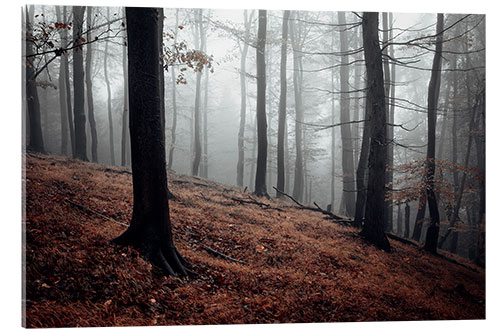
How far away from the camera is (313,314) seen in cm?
316

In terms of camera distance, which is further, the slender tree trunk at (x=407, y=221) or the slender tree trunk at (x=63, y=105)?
the slender tree trunk at (x=407, y=221)

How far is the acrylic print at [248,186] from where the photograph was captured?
2.92 meters

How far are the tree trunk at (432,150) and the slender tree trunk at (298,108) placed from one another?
2482 millimetres

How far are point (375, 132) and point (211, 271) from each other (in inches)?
138

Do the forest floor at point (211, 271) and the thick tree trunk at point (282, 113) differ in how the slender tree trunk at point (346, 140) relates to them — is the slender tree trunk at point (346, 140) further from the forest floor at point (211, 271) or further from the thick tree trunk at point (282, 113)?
the forest floor at point (211, 271)

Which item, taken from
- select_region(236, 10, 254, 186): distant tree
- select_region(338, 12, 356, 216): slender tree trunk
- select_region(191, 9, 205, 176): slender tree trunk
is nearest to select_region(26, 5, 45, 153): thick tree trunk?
select_region(191, 9, 205, 176): slender tree trunk

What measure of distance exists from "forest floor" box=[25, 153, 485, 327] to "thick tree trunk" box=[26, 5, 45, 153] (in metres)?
0.42

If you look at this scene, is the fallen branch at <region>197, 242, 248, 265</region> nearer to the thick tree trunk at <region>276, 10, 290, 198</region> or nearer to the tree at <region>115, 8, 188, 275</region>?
the tree at <region>115, 8, 188, 275</region>

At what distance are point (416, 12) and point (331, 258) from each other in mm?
4011

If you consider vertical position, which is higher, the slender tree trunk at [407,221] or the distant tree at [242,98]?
the distant tree at [242,98]

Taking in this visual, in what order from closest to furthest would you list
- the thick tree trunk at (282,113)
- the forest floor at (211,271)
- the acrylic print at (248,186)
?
1. the forest floor at (211,271)
2. the acrylic print at (248,186)
3. the thick tree trunk at (282,113)

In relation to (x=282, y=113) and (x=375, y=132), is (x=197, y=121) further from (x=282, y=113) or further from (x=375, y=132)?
(x=375, y=132)

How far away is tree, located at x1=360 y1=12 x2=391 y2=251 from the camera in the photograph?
4.70 meters

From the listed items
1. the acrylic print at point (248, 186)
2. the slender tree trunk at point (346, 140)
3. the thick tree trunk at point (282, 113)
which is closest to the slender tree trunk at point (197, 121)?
the acrylic print at point (248, 186)
